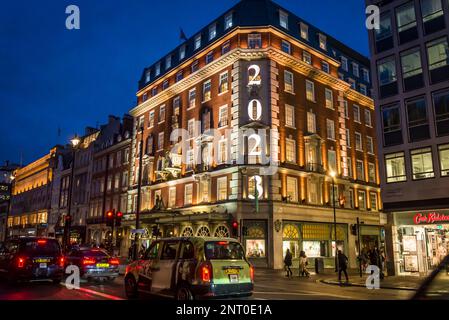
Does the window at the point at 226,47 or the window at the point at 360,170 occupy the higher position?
the window at the point at 226,47

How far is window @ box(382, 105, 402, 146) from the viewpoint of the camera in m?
25.6

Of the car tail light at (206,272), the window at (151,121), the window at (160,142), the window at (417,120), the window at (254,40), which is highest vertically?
the window at (254,40)

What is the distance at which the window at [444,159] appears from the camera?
22.8 m

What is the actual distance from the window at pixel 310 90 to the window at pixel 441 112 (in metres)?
15.0

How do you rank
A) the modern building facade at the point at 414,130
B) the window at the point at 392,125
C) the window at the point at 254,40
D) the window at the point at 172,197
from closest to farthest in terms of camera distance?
the modern building facade at the point at 414,130, the window at the point at 392,125, the window at the point at 254,40, the window at the point at 172,197

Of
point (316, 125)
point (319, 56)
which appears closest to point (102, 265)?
point (316, 125)

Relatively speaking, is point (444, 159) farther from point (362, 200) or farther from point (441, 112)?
point (362, 200)

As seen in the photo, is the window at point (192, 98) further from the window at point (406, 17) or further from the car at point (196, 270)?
the car at point (196, 270)

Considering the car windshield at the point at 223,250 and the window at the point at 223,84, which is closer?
the car windshield at the point at 223,250

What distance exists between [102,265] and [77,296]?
528 centimetres

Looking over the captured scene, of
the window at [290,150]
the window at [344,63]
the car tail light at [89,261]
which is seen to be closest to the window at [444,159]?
the window at [290,150]

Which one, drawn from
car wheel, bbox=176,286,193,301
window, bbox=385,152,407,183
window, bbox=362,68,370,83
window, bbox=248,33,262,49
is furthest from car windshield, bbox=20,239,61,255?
window, bbox=362,68,370,83

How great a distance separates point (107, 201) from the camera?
5422 centimetres
